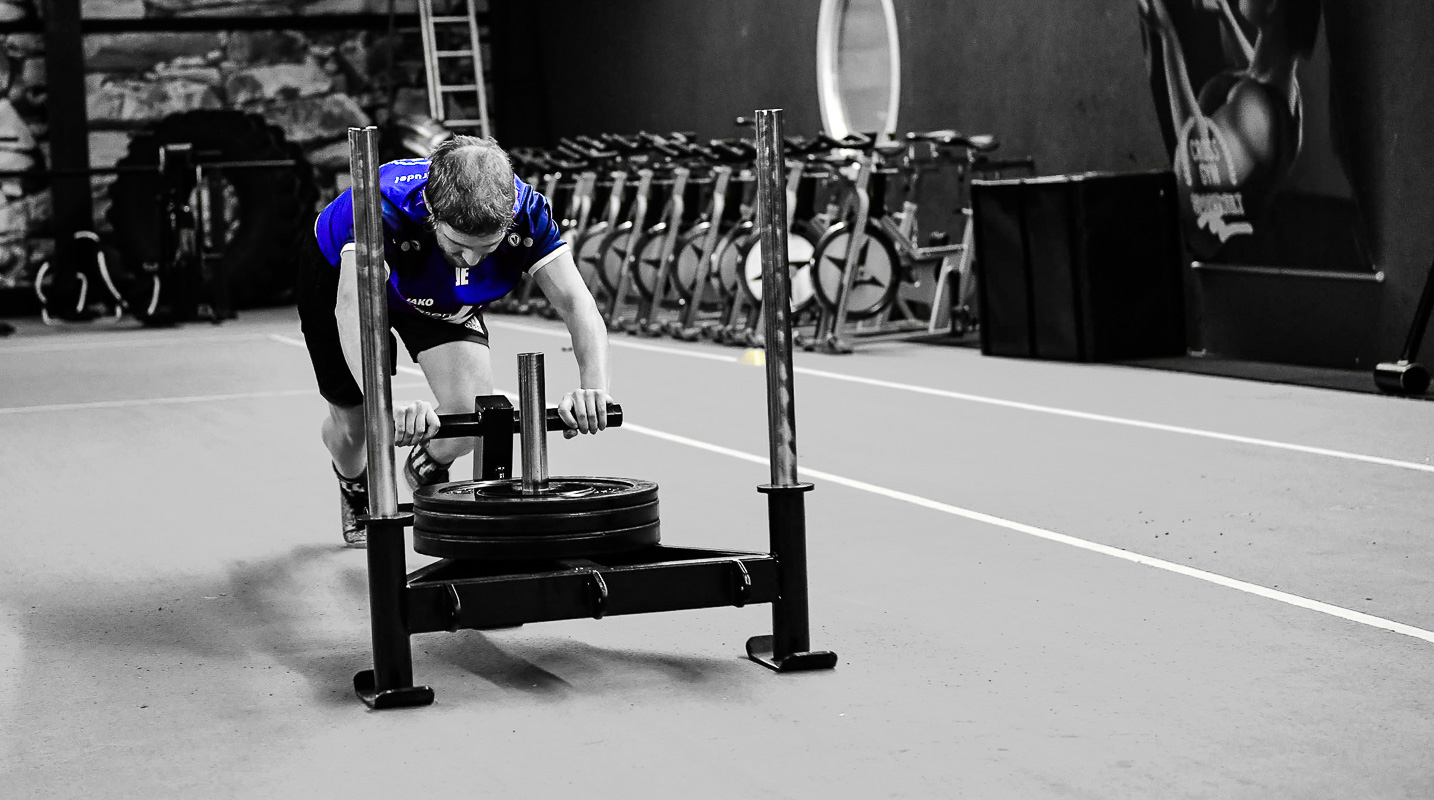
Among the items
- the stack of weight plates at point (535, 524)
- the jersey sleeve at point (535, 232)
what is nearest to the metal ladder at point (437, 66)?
the jersey sleeve at point (535, 232)

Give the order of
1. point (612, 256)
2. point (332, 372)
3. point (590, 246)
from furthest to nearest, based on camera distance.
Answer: point (590, 246) < point (612, 256) < point (332, 372)

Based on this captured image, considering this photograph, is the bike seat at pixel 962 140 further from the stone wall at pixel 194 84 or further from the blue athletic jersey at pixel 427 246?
the stone wall at pixel 194 84

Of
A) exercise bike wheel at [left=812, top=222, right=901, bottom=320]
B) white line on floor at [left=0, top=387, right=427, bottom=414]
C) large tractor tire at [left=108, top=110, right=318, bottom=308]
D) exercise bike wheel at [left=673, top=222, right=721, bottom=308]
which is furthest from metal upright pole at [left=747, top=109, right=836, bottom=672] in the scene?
large tractor tire at [left=108, top=110, right=318, bottom=308]

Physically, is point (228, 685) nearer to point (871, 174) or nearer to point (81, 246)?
point (871, 174)

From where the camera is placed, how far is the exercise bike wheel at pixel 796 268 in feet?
31.6

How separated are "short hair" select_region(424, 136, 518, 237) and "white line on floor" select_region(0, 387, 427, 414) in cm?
506

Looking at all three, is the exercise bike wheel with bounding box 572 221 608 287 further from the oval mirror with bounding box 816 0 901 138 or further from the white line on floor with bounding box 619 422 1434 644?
the white line on floor with bounding box 619 422 1434 644

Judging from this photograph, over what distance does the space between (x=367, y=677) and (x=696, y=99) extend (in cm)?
1102

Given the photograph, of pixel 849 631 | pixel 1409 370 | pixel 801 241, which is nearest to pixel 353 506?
pixel 849 631

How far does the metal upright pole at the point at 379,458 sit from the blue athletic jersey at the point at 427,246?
41 cm

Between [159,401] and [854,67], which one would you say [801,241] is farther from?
[159,401]

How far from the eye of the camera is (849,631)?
3.48 meters

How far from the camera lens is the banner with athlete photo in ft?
24.7

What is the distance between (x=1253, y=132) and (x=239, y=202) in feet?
31.3
